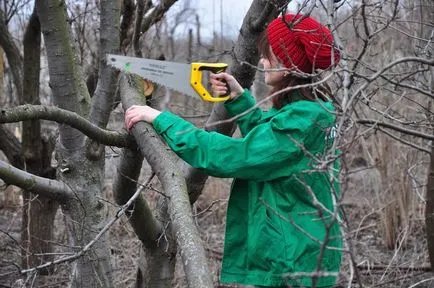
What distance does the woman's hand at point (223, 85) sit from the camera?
2943 mm

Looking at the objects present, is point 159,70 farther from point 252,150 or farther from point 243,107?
point 252,150

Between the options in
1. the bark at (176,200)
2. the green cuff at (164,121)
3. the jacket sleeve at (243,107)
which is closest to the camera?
the bark at (176,200)

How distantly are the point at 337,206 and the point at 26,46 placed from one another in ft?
14.1

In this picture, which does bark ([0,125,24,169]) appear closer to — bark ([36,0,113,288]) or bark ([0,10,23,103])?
bark ([0,10,23,103])

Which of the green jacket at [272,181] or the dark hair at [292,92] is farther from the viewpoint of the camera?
the dark hair at [292,92]

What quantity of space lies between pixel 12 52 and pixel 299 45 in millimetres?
3661

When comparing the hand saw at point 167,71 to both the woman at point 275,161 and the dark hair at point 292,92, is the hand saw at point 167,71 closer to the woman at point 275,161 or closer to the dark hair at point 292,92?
the woman at point 275,161

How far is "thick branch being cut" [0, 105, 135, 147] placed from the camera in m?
2.61

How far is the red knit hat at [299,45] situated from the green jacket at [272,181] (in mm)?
240

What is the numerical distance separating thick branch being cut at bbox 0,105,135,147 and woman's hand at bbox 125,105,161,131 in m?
0.15

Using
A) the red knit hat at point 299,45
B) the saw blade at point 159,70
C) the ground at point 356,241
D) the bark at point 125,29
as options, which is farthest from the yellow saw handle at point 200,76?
the ground at point 356,241

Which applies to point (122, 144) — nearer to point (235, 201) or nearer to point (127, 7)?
point (235, 201)

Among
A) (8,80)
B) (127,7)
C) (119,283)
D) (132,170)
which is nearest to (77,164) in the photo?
(132,170)

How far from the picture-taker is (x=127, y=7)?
3773 millimetres
